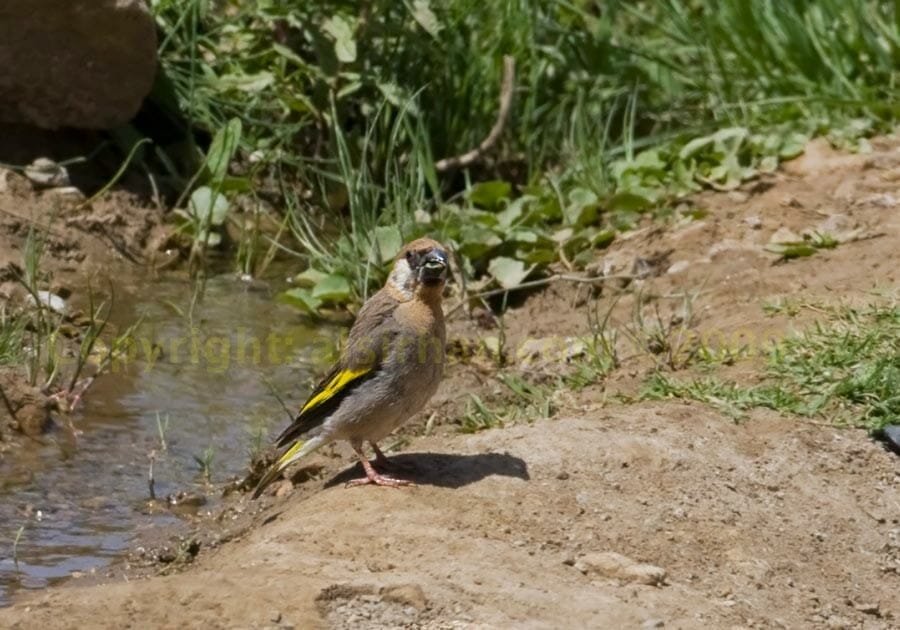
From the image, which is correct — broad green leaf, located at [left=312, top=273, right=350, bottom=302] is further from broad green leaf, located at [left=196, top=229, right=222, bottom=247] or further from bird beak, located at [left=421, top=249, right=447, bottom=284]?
bird beak, located at [left=421, top=249, right=447, bottom=284]

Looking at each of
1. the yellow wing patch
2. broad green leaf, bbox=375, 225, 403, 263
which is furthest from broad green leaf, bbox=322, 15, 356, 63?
the yellow wing patch

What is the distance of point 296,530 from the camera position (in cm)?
538

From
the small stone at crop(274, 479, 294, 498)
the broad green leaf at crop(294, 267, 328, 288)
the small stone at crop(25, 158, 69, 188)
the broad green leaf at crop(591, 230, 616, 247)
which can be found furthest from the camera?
the small stone at crop(25, 158, 69, 188)

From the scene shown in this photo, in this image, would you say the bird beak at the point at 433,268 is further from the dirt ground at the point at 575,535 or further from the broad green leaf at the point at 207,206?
the broad green leaf at the point at 207,206

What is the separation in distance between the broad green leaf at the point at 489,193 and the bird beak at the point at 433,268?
299 cm

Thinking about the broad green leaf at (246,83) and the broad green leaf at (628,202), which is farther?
the broad green leaf at (246,83)

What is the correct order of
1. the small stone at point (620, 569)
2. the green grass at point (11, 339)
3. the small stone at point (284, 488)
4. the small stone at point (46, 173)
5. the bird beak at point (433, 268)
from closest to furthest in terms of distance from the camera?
the small stone at point (620, 569) < the bird beak at point (433, 268) < the small stone at point (284, 488) < the green grass at point (11, 339) < the small stone at point (46, 173)

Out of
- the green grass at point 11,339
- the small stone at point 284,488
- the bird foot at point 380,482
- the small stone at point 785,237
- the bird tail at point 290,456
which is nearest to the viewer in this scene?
the bird foot at point 380,482

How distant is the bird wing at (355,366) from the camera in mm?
6055

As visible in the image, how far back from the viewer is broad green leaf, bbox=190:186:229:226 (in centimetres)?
895

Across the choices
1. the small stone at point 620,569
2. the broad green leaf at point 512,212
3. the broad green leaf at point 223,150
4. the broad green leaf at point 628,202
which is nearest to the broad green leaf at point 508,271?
the broad green leaf at point 512,212

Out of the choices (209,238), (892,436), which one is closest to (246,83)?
(209,238)

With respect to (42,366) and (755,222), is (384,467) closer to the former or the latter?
(42,366)

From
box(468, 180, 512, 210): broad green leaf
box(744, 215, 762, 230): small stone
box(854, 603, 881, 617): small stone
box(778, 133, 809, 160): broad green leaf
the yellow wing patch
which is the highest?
the yellow wing patch
